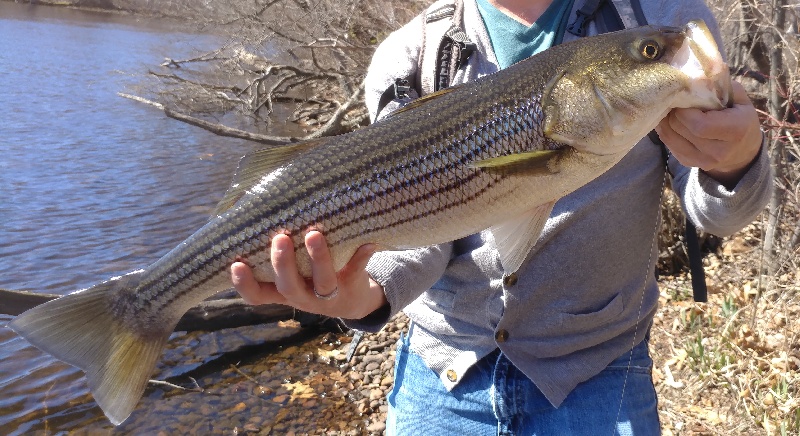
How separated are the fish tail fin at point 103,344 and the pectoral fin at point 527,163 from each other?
1454 millimetres

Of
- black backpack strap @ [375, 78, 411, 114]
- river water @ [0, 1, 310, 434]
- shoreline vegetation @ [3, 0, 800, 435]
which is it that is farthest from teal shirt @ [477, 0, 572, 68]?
river water @ [0, 1, 310, 434]

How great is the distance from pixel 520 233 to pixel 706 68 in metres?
0.81

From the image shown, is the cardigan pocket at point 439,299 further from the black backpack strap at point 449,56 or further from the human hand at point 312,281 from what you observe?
the black backpack strap at point 449,56

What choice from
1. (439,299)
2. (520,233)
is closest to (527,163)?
(520,233)

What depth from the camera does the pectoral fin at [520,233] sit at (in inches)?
91.4

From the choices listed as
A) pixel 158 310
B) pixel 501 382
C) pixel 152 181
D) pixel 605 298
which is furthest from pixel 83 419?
pixel 152 181

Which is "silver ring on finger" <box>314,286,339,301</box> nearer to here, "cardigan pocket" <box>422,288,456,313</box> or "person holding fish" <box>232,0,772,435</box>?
"person holding fish" <box>232,0,772,435</box>

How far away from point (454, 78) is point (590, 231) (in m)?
0.93

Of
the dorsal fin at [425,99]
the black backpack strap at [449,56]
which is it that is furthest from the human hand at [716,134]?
the black backpack strap at [449,56]

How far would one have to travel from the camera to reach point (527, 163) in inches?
85.5

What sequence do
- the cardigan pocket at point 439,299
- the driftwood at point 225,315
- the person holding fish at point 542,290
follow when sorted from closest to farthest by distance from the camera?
the person holding fish at point 542,290, the cardigan pocket at point 439,299, the driftwood at point 225,315

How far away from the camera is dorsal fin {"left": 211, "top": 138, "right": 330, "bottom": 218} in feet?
8.12

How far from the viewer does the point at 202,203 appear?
1172 cm

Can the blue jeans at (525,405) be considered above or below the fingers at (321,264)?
below
